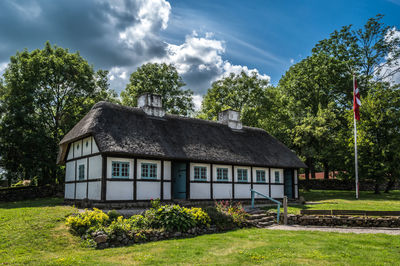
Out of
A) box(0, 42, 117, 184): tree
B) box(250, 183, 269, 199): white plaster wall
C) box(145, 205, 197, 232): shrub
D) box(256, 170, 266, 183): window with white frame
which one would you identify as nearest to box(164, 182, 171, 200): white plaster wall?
box(145, 205, 197, 232): shrub

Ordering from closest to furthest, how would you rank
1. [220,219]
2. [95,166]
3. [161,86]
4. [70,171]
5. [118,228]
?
[118,228], [220,219], [95,166], [70,171], [161,86]

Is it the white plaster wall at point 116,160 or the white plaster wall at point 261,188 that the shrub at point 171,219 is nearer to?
the white plaster wall at point 116,160

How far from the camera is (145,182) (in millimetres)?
16719

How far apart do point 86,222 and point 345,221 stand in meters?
10.4

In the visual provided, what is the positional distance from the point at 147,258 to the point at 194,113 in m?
34.3

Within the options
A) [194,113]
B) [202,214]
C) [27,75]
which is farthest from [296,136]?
[27,75]

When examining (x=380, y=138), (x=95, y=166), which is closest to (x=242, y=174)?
(x=95, y=166)

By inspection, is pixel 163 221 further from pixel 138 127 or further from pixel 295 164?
pixel 295 164

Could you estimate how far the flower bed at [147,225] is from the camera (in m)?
10.6

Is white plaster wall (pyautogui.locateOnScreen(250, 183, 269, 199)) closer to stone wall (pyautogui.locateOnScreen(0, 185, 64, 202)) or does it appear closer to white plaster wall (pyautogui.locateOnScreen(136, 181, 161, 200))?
white plaster wall (pyautogui.locateOnScreen(136, 181, 161, 200))

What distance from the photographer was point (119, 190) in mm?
15781

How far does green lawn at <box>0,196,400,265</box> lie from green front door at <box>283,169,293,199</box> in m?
13.0

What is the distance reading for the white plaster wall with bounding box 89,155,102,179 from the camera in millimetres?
15988

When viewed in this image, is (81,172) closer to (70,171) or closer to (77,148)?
(77,148)
